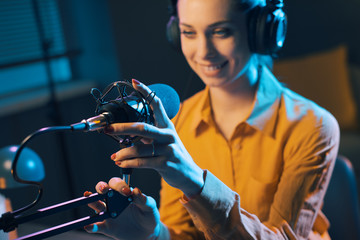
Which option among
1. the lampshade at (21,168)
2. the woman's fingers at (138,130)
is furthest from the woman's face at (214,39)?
the lampshade at (21,168)

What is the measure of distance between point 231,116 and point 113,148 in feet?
1.12

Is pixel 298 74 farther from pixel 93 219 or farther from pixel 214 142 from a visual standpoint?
pixel 93 219

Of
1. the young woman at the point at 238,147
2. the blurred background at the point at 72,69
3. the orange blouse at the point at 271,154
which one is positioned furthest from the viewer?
the blurred background at the point at 72,69

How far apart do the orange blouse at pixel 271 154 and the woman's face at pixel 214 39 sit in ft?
0.30

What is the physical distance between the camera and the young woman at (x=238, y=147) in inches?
26.1

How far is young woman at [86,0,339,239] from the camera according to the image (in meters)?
0.66

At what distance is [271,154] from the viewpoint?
0.83m

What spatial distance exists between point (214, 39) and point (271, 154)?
263 mm

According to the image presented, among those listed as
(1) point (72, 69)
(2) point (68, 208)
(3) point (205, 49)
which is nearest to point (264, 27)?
(3) point (205, 49)

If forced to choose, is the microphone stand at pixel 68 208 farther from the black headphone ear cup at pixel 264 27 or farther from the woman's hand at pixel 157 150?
the black headphone ear cup at pixel 264 27

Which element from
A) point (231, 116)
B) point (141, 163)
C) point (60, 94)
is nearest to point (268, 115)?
point (231, 116)

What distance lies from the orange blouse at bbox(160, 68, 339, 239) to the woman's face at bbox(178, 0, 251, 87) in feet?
0.30

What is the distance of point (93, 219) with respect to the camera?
0.50m

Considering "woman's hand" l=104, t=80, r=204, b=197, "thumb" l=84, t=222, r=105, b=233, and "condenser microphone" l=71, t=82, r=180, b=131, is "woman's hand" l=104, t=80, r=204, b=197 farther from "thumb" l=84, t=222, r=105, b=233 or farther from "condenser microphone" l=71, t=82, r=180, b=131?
"thumb" l=84, t=222, r=105, b=233
